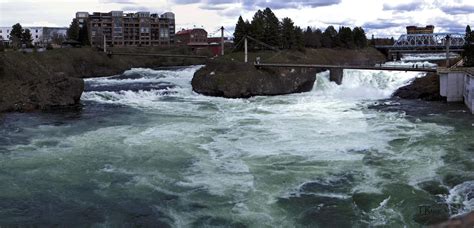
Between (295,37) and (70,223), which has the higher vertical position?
(295,37)

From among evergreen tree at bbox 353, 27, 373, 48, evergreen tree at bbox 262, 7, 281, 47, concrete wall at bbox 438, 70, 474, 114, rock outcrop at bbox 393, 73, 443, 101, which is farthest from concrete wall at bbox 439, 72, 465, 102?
evergreen tree at bbox 353, 27, 373, 48

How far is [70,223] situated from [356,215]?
Result: 9.32m

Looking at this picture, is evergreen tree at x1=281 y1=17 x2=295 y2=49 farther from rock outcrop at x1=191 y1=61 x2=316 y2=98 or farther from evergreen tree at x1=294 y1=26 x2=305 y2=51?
rock outcrop at x1=191 y1=61 x2=316 y2=98

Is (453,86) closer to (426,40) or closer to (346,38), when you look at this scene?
(346,38)

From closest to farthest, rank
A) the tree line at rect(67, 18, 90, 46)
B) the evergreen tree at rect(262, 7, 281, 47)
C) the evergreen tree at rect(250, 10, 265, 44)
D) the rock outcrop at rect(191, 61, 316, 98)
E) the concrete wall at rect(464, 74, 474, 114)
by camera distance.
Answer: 1. the concrete wall at rect(464, 74, 474, 114)
2. the rock outcrop at rect(191, 61, 316, 98)
3. the evergreen tree at rect(250, 10, 265, 44)
4. the evergreen tree at rect(262, 7, 281, 47)
5. the tree line at rect(67, 18, 90, 46)

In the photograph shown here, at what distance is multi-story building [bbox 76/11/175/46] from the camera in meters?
156

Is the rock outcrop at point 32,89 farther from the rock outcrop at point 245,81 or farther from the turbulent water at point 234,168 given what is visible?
the rock outcrop at point 245,81

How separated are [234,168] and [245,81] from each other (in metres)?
32.0

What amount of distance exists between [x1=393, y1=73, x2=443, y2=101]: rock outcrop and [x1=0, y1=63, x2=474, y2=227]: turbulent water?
9.60 meters

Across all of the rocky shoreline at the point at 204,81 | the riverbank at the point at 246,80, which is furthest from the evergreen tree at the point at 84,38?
the riverbank at the point at 246,80

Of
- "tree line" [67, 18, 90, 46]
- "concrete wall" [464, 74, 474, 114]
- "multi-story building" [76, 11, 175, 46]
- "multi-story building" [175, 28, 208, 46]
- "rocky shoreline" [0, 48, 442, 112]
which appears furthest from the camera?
"multi-story building" [175, 28, 208, 46]

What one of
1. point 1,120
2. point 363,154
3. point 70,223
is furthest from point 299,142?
point 1,120

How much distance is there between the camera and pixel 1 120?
118ft

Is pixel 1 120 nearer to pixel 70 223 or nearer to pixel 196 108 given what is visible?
pixel 196 108
